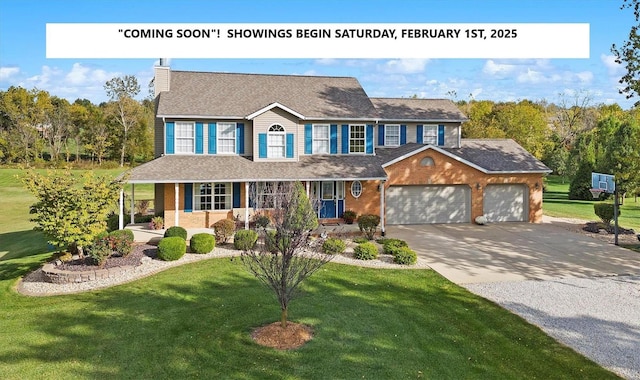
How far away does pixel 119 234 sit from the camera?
1766cm

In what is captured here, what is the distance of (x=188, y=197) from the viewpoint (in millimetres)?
23094

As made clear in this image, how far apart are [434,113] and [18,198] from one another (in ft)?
126

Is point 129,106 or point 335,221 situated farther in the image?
point 129,106

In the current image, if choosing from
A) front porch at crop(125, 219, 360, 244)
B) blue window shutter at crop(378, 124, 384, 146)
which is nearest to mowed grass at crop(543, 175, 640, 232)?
blue window shutter at crop(378, 124, 384, 146)

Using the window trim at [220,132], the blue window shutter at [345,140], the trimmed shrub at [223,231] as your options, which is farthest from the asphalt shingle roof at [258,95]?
the trimmed shrub at [223,231]

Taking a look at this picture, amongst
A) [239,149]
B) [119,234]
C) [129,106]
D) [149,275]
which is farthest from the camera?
[129,106]

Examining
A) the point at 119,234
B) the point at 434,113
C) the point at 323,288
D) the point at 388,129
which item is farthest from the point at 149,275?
the point at 434,113

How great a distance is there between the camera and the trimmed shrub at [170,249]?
56.3 feet

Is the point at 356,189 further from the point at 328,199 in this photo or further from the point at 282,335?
the point at 282,335

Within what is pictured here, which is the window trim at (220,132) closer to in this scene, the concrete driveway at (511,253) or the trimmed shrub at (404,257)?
the concrete driveway at (511,253)

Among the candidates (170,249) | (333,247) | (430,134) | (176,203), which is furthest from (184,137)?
(430,134)

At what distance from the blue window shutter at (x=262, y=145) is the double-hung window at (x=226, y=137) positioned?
153 cm

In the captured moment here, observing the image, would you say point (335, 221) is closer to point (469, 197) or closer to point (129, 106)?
point (469, 197)

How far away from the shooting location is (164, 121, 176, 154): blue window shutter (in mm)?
23656
